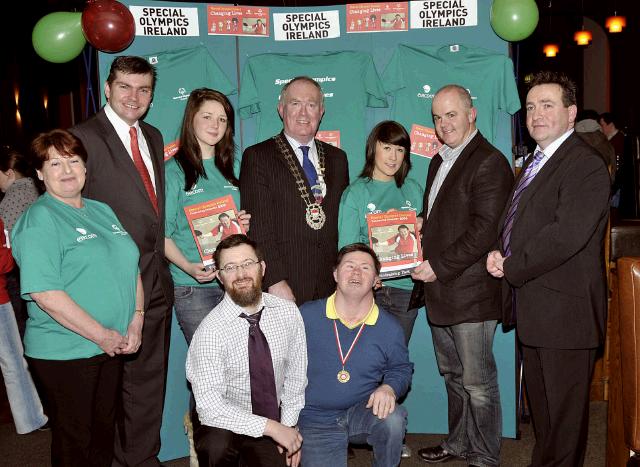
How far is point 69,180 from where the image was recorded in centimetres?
274

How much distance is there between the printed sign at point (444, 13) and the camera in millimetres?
4234

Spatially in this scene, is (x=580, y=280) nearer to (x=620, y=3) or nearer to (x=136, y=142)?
(x=136, y=142)

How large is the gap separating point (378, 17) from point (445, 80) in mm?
610

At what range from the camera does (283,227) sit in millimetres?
3598

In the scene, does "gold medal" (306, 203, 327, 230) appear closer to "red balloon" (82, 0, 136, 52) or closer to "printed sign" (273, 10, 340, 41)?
"printed sign" (273, 10, 340, 41)

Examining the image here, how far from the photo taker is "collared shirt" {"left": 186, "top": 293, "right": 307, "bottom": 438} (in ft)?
9.26

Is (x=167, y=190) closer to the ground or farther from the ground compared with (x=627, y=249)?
farther from the ground

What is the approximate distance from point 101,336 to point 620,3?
1373 cm

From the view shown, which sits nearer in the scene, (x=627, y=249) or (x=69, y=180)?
(x=69, y=180)

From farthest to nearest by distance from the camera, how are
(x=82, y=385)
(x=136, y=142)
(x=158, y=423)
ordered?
1. (x=158, y=423)
2. (x=136, y=142)
3. (x=82, y=385)

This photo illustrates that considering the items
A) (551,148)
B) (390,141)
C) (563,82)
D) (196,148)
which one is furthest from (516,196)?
(196,148)

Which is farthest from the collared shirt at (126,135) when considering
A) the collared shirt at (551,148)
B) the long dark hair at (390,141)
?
the collared shirt at (551,148)

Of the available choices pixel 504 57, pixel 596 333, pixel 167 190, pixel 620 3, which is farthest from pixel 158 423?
pixel 620 3

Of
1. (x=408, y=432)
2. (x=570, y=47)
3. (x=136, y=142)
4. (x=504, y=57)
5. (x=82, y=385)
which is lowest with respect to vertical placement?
(x=408, y=432)
